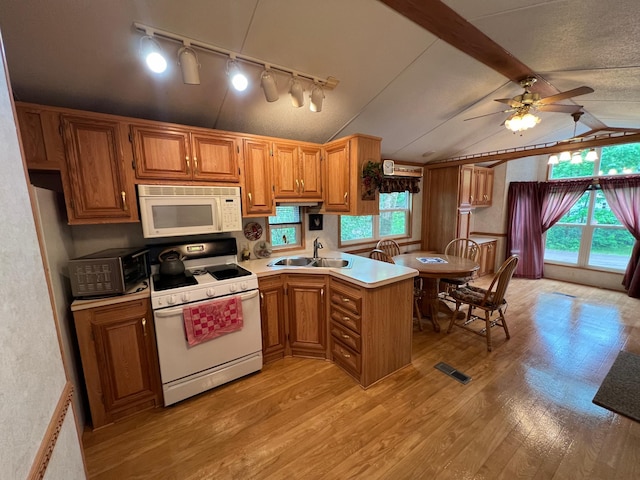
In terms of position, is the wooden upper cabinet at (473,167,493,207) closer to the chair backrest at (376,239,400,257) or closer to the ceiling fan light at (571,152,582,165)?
the ceiling fan light at (571,152,582,165)

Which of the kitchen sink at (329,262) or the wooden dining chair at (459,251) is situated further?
the wooden dining chair at (459,251)

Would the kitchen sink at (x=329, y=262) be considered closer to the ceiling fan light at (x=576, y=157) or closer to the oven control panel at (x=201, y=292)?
the oven control panel at (x=201, y=292)

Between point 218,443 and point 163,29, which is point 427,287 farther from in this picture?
point 163,29

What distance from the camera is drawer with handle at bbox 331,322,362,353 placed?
2283 millimetres

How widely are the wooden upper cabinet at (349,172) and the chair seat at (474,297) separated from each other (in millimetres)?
1499

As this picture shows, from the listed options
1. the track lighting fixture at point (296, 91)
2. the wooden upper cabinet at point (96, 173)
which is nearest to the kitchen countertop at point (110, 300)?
the wooden upper cabinet at point (96, 173)

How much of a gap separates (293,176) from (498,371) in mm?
2762

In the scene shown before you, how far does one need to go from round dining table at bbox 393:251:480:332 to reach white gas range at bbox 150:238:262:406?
76.7 inches

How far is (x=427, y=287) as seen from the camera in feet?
11.0

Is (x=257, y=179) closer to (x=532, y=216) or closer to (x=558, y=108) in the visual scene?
(x=558, y=108)

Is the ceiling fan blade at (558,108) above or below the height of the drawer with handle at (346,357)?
above

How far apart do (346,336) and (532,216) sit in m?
5.04

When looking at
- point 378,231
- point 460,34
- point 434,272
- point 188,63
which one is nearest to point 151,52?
point 188,63

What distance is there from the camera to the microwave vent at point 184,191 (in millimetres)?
2066
